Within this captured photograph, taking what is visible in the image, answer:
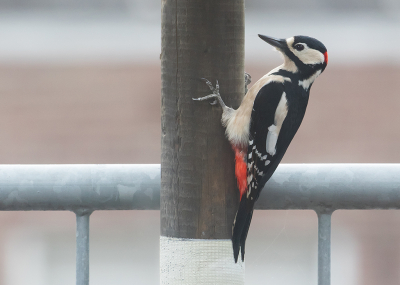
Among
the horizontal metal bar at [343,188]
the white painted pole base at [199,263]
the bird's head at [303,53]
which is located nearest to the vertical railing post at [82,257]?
the white painted pole base at [199,263]

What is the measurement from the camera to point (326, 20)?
932cm

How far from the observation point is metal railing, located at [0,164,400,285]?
147 cm

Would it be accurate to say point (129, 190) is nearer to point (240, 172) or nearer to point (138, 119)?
point (240, 172)

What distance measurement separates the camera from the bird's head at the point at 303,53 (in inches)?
79.7

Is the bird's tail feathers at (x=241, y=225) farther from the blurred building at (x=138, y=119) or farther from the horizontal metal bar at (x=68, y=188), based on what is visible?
the blurred building at (x=138, y=119)

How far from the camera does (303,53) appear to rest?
2.05 m

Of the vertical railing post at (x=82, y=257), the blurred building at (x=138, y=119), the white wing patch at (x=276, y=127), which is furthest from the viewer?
the blurred building at (x=138, y=119)

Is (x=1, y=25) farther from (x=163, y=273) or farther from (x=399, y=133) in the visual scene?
(x=163, y=273)

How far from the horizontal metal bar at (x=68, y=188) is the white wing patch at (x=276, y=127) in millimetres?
542

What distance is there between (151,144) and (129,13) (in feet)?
7.87

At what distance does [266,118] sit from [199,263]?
0.63m

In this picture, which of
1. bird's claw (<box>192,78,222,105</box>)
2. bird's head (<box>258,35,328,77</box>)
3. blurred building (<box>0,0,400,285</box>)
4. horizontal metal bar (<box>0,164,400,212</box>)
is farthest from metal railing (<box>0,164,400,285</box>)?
blurred building (<box>0,0,400,285</box>)

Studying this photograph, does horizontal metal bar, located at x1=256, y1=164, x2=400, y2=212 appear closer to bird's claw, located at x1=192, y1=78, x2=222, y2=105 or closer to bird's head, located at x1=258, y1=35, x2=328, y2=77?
bird's claw, located at x1=192, y1=78, x2=222, y2=105

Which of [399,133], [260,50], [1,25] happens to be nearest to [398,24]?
[399,133]
